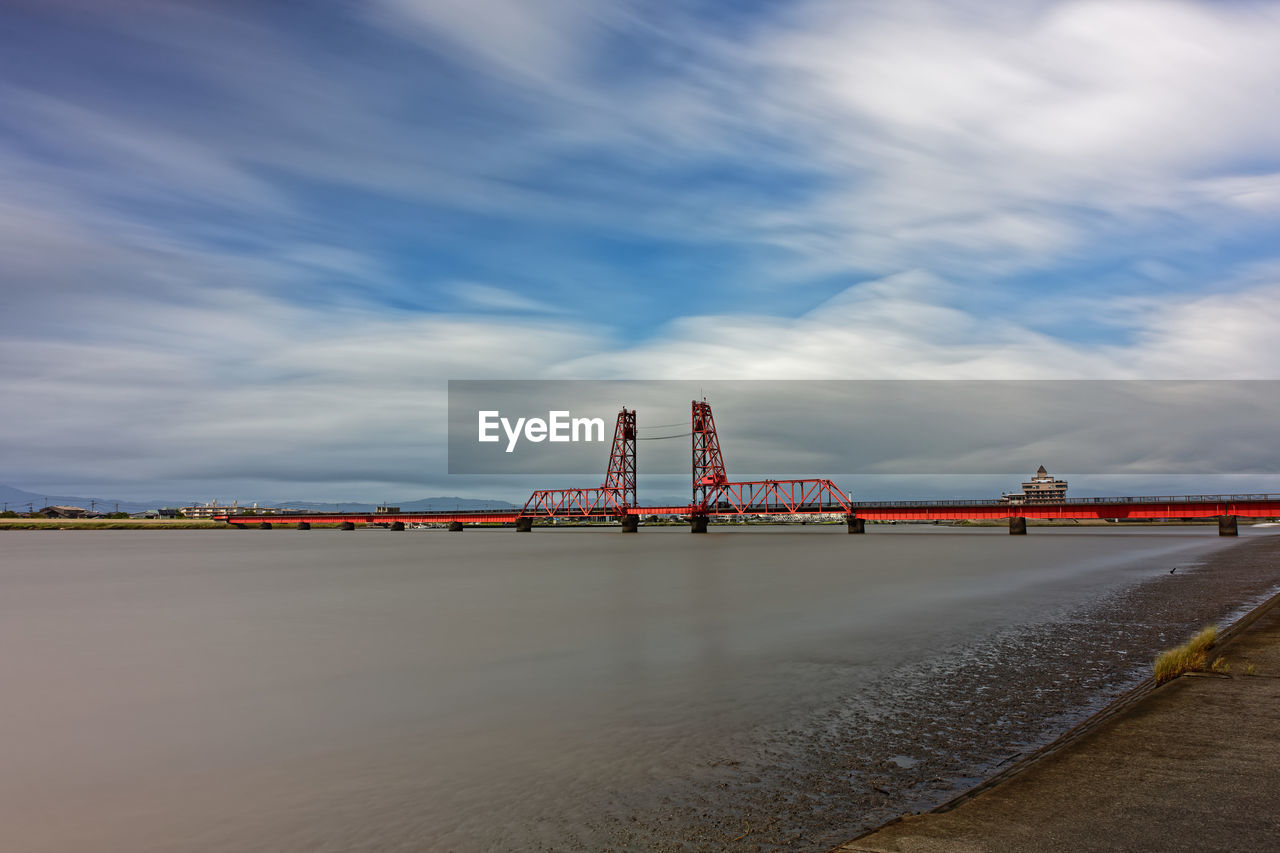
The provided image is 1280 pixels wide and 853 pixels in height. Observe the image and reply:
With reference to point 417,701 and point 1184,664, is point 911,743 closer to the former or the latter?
point 1184,664

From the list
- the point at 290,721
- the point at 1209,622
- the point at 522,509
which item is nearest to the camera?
the point at 290,721

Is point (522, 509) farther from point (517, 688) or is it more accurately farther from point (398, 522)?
point (517, 688)

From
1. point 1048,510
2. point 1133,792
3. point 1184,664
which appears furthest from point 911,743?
point 1048,510

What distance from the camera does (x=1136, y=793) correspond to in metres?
6.43

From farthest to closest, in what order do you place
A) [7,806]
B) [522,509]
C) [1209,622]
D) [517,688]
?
[522,509]
[1209,622]
[517,688]
[7,806]

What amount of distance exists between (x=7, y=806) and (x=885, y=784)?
32.0 feet

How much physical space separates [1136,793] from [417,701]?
37.1 feet

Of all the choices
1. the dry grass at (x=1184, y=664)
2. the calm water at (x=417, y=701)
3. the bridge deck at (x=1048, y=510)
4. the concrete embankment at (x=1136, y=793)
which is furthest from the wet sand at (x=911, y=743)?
the bridge deck at (x=1048, y=510)

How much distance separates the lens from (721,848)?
274 inches

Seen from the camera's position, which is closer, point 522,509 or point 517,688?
point 517,688

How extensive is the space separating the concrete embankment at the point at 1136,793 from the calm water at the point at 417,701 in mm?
2796

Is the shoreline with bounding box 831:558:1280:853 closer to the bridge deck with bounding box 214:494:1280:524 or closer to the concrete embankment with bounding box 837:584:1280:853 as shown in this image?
the concrete embankment with bounding box 837:584:1280:853

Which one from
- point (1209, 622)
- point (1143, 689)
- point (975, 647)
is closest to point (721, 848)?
point (1143, 689)

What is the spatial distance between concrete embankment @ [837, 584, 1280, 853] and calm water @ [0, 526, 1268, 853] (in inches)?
110
